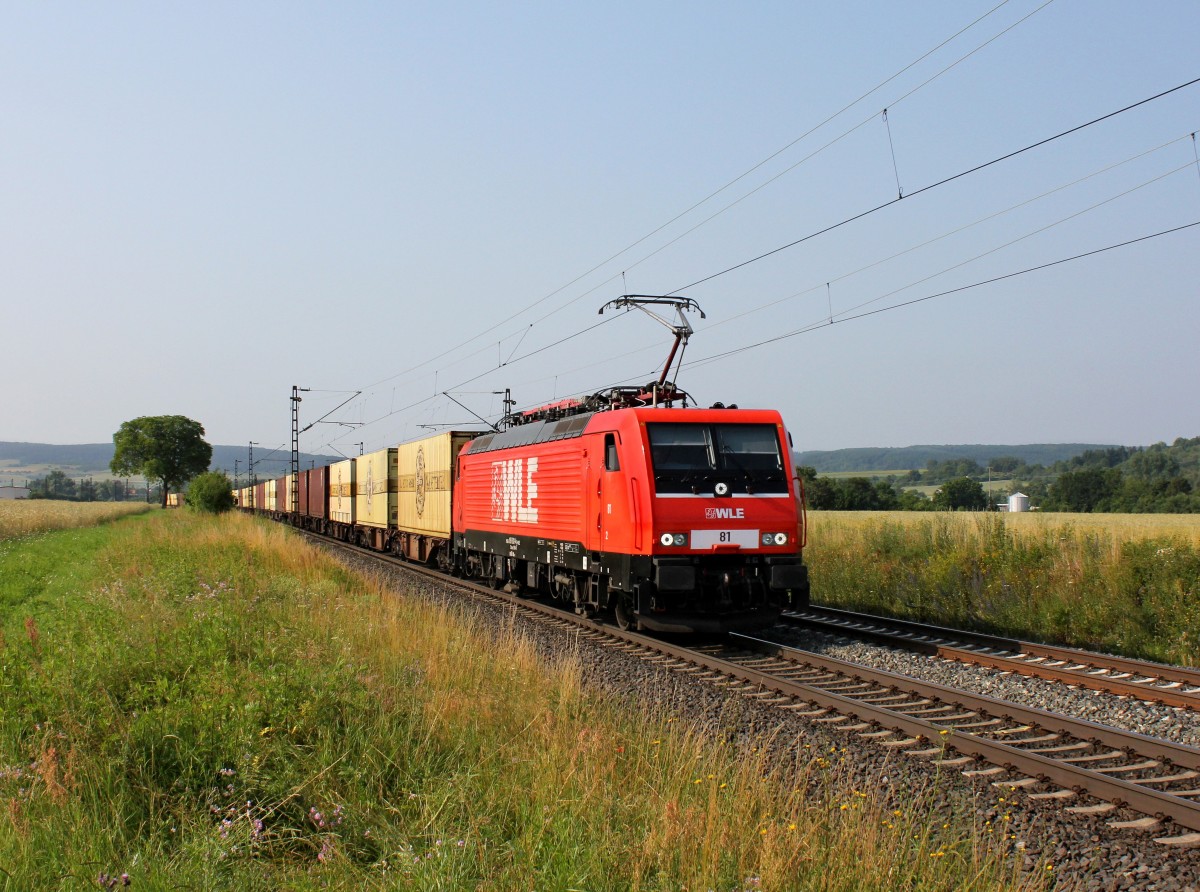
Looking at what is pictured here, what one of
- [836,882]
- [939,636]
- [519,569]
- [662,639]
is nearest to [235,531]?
[519,569]

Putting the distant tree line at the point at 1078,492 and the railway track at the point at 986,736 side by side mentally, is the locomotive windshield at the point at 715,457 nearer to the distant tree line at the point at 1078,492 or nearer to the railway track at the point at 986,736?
the railway track at the point at 986,736

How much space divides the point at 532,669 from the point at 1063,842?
4623mm

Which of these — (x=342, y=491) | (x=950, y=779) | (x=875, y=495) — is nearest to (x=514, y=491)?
(x=950, y=779)

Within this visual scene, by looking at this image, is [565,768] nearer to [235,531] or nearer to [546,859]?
[546,859]

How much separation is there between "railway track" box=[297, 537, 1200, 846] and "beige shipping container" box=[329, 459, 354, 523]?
93.4 feet

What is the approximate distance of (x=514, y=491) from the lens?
17.7m

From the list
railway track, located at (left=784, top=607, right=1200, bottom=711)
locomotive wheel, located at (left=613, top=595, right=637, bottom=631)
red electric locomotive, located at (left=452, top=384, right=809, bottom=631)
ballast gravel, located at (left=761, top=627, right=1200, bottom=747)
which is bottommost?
ballast gravel, located at (left=761, top=627, right=1200, bottom=747)

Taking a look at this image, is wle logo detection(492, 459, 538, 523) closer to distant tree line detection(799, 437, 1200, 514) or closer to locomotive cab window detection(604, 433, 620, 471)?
locomotive cab window detection(604, 433, 620, 471)

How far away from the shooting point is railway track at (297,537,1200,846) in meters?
6.11

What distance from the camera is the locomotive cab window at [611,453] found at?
1295cm

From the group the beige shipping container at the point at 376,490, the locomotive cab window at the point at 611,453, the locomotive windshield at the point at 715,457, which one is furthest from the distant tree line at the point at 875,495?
the locomotive cab window at the point at 611,453

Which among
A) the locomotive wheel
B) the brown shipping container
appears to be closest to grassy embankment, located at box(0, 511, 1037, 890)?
the locomotive wheel

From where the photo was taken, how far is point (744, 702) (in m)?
9.16

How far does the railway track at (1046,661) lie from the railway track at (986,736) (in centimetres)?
173
